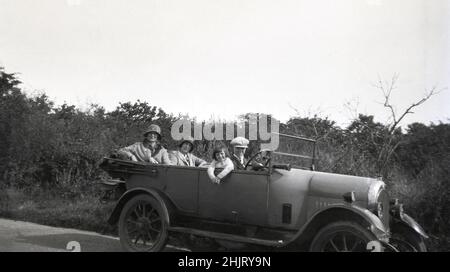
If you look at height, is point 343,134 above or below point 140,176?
above

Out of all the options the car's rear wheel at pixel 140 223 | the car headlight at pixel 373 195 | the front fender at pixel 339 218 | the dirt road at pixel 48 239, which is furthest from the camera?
the dirt road at pixel 48 239

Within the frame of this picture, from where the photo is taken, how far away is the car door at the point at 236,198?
515cm

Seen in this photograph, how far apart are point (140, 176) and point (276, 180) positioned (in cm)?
214

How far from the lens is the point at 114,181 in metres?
6.54

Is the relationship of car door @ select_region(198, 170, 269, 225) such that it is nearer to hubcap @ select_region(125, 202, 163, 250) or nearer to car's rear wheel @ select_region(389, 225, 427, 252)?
hubcap @ select_region(125, 202, 163, 250)

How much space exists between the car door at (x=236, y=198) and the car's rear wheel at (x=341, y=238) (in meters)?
0.80

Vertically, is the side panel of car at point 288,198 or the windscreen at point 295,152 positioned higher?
the windscreen at point 295,152

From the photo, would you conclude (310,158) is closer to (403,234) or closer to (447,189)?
(403,234)

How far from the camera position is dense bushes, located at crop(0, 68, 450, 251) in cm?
709

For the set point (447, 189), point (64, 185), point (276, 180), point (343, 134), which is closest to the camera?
point (276, 180)

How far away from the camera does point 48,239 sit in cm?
680

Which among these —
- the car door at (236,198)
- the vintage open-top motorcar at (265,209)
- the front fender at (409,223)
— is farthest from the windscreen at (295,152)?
the front fender at (409,223)

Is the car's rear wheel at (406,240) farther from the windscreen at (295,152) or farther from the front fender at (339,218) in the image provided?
the windscreen at (295,152)

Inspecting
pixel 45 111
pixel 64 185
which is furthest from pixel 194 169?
pixel 45 111
